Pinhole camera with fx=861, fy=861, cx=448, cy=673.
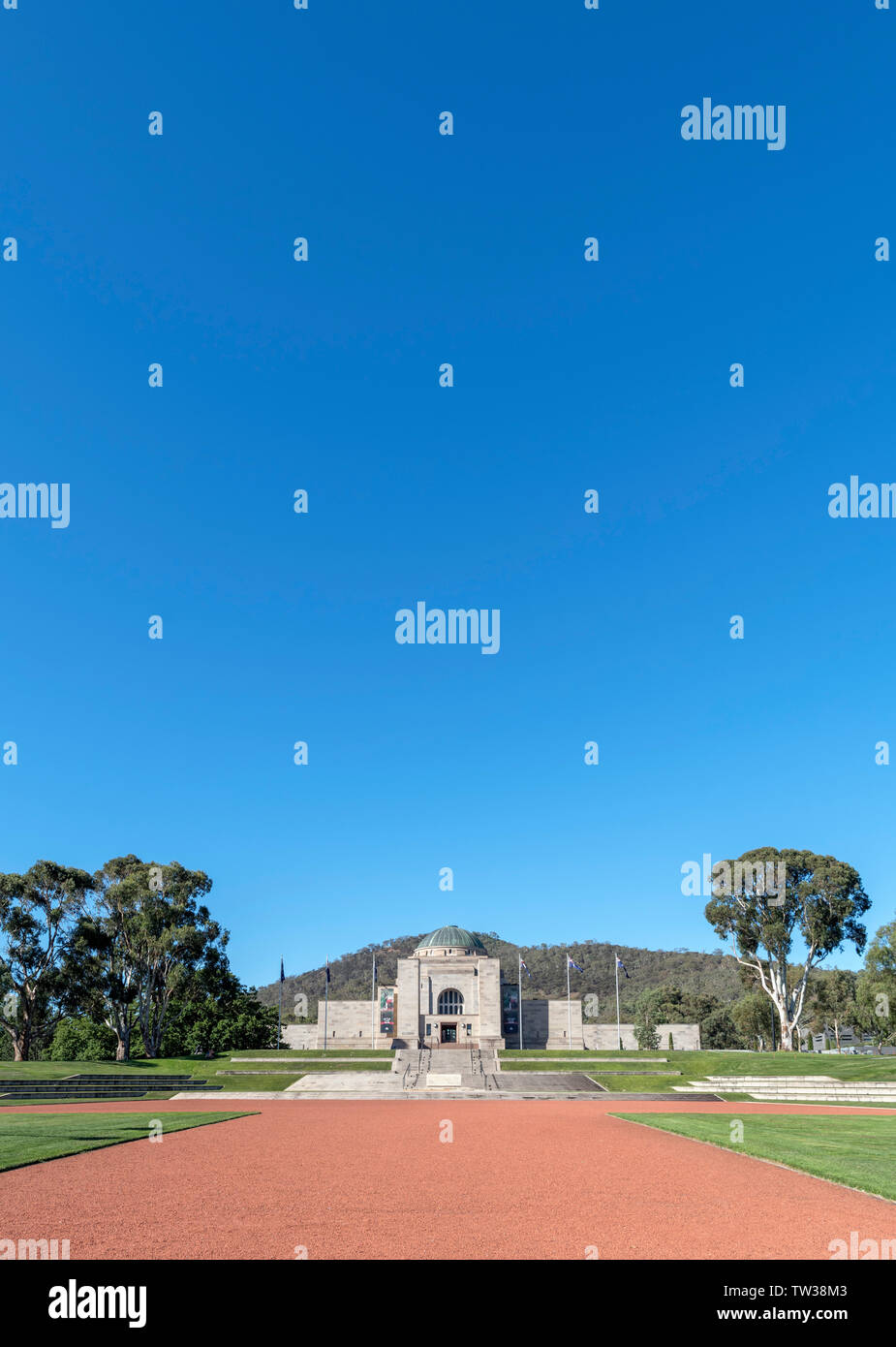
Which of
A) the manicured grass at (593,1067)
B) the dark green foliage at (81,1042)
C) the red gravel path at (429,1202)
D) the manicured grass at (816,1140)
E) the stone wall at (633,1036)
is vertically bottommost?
the stone wall at (633,1036)

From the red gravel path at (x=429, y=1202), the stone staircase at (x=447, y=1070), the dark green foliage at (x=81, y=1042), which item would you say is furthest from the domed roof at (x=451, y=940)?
the red gravel path at (x=429, y=1202)

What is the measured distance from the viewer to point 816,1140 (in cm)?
2131

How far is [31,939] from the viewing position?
57.4m

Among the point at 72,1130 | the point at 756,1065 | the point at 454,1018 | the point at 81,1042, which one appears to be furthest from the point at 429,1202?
the point at 454,1018

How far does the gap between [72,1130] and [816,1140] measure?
1912 centimetres

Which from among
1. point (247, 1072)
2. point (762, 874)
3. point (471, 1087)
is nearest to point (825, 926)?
point (762, 874)

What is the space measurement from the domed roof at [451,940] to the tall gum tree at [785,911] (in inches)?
1395

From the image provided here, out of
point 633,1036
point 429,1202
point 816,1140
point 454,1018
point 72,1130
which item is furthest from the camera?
point 633,1036

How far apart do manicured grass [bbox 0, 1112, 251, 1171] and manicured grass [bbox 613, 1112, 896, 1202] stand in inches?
559

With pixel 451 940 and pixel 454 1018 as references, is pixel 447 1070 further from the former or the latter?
pixel 451 940

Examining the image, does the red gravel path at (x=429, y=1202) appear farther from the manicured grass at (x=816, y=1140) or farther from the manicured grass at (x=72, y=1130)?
the manicured grass at (x=72, y=1130)

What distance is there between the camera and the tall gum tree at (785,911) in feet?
216

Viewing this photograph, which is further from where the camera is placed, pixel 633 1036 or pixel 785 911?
pixel 633 1036
